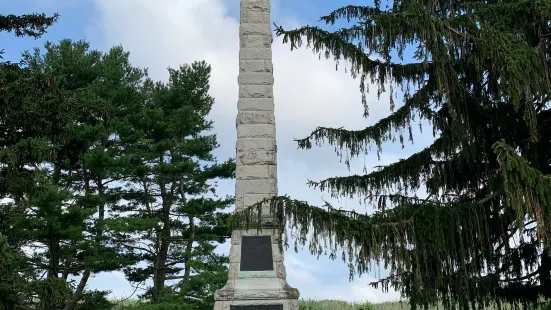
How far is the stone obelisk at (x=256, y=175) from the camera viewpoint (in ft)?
25.7

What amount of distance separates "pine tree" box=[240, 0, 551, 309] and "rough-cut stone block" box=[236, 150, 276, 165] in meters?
0.97

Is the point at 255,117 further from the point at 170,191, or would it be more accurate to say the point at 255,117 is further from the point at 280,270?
the point at 170,191

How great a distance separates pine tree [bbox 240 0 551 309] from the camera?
7.61 meters

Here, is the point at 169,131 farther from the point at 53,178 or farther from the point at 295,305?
Result: the point at 295,305

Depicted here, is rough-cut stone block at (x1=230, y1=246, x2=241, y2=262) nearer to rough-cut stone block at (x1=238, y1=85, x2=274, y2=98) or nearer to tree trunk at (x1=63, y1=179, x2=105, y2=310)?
rough-cut stone block at (x1=238, y1=85, x2=274, y2=98)

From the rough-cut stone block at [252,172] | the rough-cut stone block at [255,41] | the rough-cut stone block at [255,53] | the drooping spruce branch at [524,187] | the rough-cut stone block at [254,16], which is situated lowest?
the drooping spruce branch at [524,187]

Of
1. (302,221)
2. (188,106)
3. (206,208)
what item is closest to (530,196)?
(302,221)

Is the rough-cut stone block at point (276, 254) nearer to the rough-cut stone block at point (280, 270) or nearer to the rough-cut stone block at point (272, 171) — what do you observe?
the rough-cut stone block at point (280, 270)

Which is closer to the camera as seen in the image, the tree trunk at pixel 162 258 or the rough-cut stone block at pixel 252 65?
the rough-cut stone block at pixel 252 65

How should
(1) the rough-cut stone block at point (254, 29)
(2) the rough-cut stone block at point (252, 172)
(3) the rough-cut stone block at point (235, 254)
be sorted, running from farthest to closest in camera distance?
(1) the rough-cut stone block at point (254, 29) < (2) the rough-cut stone block at point (252, 172) < (3) the rough-cut stone block at point (235, 254)

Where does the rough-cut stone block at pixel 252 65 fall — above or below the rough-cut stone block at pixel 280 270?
above

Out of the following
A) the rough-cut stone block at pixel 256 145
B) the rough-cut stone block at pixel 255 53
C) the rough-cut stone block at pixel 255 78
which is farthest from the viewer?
the rough-cut stone block at pixel 255 53

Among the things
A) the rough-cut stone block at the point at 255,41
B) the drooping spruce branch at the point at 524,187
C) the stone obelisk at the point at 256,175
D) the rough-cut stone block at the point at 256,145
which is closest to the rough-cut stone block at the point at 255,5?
the stone obelisk at the point at 256,175

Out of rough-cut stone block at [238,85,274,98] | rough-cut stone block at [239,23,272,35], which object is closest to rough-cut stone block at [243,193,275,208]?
rough-cut stone block at [238,85,274,98]
